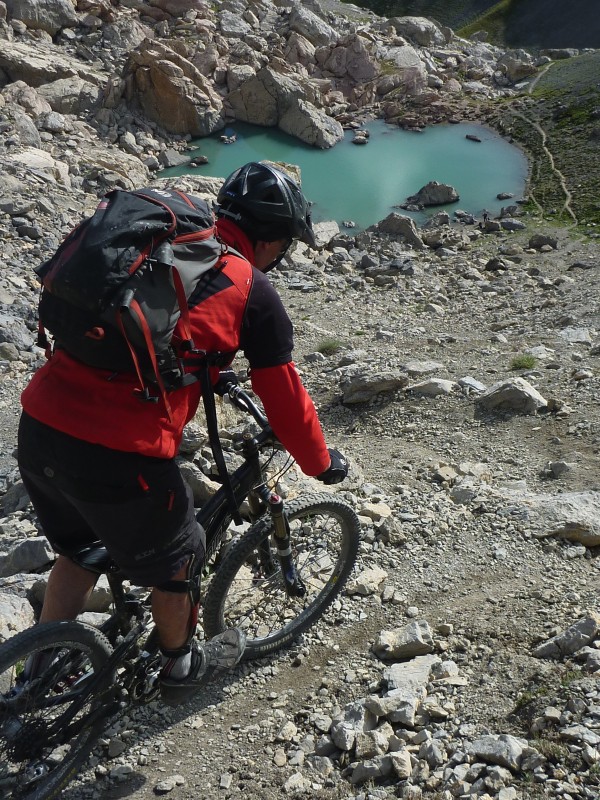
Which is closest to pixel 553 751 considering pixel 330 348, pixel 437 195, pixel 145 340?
pixel 145 340

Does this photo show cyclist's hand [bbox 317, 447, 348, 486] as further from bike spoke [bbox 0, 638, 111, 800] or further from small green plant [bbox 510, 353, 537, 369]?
small green plant [bbox 510, 353, 537, 369]

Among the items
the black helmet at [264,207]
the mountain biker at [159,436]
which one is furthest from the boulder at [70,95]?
the mountain biker at [159,436]

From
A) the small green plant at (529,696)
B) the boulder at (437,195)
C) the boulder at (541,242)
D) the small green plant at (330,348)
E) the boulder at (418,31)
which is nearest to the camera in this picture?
the small green plant at (529,696)

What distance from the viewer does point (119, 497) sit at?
2848 millimetres

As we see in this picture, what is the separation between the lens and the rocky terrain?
11.9 feet

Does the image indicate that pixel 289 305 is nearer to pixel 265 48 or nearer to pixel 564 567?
pixel 564 567

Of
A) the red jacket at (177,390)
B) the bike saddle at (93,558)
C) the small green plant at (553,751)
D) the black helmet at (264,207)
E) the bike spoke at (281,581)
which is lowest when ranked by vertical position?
the bike spoke at (281,581)

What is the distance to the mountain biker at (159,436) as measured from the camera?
2.75m

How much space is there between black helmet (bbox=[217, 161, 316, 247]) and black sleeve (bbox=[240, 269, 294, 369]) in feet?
1.91

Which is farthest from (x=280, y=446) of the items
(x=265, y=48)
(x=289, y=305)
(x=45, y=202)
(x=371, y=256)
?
(x=265, y=48)

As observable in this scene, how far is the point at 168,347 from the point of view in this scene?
270cm

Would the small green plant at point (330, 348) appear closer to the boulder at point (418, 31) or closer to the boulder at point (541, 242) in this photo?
the boulder at point (541, 242)

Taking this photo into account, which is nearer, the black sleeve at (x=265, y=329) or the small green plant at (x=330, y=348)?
the black sleeve at (x=265, y=329)

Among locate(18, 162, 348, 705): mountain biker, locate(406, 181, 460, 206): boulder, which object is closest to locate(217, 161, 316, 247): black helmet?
locate(18, 162, 348, 705): mountain biker
